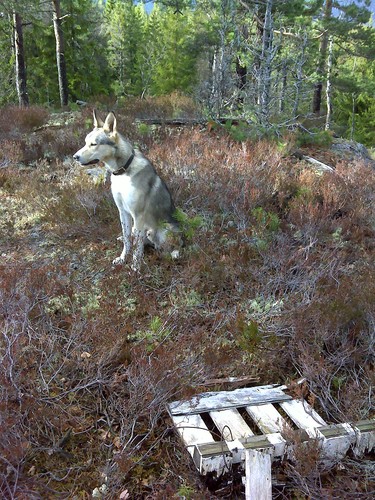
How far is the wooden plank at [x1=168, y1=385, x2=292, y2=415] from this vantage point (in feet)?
9.86

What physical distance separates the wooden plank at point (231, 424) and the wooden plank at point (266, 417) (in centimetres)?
11

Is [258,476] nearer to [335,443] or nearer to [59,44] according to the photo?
[335,443]

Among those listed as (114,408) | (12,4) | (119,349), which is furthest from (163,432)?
(12,4)

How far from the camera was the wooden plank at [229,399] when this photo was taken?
3006mm

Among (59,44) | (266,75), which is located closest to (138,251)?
(266,75)

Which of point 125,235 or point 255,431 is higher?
point 125,235

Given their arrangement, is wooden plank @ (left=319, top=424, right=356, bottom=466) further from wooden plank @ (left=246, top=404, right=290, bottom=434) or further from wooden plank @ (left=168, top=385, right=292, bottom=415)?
wooden plank @ (left=168, top=385, right=292, bottom=415)

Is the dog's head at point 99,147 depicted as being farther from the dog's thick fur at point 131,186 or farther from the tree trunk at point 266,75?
the tree trunk at point 266,75

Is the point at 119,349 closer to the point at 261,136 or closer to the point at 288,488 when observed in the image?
the point at 288,488

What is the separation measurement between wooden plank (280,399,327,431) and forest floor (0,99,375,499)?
0.14 meters

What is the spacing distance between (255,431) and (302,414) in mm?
386

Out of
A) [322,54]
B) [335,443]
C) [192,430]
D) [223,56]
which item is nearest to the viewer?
[335,443]

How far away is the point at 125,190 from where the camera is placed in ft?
15.1

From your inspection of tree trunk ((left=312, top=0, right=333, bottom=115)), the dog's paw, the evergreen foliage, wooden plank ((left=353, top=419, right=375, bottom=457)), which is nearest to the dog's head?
the dog's paw
